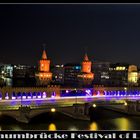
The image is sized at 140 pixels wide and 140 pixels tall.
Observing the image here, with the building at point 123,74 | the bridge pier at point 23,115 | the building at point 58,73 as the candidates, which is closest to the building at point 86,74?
the building at point 123,74

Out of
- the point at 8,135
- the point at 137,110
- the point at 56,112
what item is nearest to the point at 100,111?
the point at 137,110

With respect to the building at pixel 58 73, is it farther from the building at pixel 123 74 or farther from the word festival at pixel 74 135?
the word festival at pixel 74 135

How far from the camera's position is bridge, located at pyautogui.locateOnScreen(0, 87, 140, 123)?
28.8 ft

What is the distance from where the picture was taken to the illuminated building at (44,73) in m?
14.9

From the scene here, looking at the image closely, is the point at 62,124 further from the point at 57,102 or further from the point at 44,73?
the point at 44,73

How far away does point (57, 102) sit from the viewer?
10.4m

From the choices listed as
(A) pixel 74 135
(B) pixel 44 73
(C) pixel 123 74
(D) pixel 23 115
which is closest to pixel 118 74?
(C) pixel 123 74

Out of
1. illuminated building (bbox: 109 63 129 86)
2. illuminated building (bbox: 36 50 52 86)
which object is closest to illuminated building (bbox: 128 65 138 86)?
illuminated building (bbox: 109 63 129 86)

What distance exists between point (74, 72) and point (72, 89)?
8709 mm

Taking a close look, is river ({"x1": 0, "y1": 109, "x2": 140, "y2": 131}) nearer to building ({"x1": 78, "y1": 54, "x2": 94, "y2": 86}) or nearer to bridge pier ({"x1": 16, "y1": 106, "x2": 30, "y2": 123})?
bridge pier ({"x1": 16, "y1": 106, "x2": 30, "y2": 123})

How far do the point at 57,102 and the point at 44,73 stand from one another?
15.6 feet

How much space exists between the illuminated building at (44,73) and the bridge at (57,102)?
217cm

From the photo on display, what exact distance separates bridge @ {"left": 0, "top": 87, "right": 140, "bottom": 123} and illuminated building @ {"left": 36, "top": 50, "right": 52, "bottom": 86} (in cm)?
217

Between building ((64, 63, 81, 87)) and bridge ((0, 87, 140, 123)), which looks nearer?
bridge ((0, 87, 140, 123))
